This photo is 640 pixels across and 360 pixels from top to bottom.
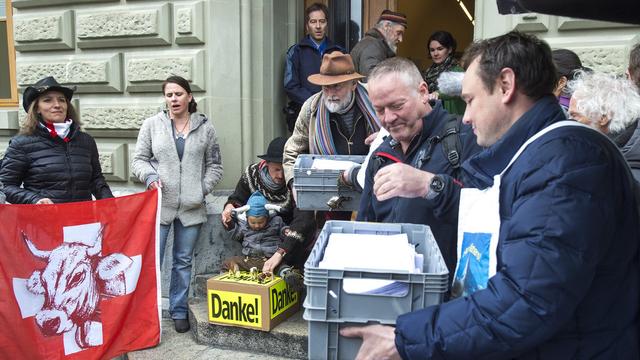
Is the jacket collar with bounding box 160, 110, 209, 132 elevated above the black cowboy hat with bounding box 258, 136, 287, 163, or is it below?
above

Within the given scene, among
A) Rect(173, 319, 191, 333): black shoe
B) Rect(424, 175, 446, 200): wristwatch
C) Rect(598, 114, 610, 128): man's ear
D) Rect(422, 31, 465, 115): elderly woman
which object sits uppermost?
Rect(422, 31, 465, 115): elderly woman

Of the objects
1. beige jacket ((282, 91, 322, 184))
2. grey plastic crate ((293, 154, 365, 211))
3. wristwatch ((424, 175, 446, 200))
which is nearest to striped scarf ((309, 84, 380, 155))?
beige jacket ((282, 91, 322, 184))

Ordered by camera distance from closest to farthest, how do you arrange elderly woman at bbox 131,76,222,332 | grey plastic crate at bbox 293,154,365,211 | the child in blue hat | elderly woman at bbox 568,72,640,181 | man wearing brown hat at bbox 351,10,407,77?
elderly woman at bbox 568,72,640,181, grey plastic crate at bbox 293,154,365,211, the child in blue hat, elderly woman at bbox 131,76,222,332, man wearing brown hat at bbox 351,10,407,77

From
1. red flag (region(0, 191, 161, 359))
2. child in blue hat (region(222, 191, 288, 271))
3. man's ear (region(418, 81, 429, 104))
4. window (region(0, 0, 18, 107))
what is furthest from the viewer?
window (region(0, 0, 18, 107))

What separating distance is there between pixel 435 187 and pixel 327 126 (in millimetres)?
2277

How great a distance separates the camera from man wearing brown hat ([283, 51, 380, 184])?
14.0 ft

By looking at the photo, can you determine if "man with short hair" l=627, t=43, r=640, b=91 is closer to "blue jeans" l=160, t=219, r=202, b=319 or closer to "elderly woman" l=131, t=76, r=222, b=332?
"elderly woman" l=131, t=76, r=222, b=332

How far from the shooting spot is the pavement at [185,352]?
14.6 ft

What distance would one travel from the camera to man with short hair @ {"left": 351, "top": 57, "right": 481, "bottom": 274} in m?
2.44

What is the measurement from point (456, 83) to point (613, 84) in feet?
3.89

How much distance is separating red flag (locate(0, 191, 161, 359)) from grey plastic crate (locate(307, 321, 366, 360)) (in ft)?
9.51

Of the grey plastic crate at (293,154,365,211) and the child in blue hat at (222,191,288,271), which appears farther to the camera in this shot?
the child in blue hat at (222,191,288,271)

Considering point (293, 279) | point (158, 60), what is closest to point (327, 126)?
point (293, 279)

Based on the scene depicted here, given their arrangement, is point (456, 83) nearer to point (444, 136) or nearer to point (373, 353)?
point (444, 136)
